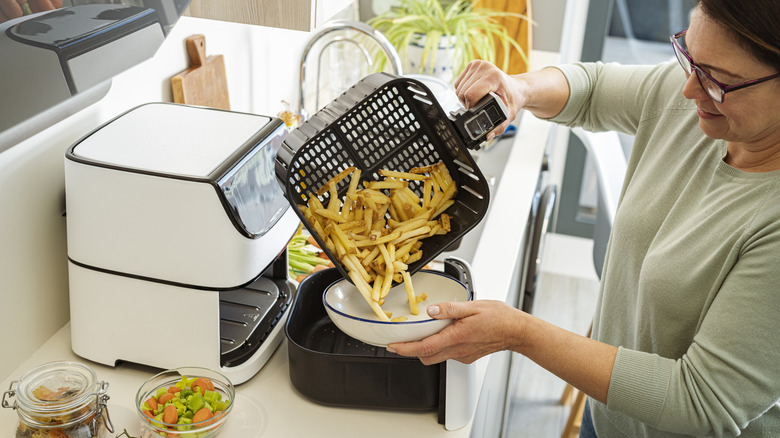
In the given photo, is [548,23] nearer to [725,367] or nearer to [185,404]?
[725,367]

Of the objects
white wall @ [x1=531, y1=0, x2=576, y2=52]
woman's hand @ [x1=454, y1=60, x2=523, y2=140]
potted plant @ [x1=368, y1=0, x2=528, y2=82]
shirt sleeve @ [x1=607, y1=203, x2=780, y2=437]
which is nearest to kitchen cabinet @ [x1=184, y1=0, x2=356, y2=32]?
woman's hand @ [x1=454, y1=60, x2=523, y2=140]

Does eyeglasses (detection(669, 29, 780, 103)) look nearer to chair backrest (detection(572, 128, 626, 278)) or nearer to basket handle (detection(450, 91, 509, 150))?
basket handle (detection(450, 91, 509, 150))

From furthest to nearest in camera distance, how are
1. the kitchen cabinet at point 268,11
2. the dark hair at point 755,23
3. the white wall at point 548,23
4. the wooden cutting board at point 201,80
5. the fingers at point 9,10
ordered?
the white wall at point 548,23 → the wooden cutting board at point 201,80 → the kitchen cabinet at point 268,11 → the dark hair at point 755,23 → the fingers at point 9,10

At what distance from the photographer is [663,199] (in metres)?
1.14

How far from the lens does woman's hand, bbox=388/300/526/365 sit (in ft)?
3.21

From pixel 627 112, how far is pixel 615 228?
0.86 ft

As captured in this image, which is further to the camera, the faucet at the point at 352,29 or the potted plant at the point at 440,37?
the potted plant at the point at 440,37

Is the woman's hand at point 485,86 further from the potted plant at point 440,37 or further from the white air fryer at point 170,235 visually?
the potted plant at point 440,37

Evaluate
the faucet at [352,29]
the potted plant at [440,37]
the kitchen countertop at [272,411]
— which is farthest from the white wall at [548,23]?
the kitchen countertop at [272,411]

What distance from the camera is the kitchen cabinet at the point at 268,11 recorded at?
1.20 metres

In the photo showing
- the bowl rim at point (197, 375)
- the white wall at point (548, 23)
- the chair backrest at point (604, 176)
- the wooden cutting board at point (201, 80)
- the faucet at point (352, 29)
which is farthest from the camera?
the white wall at point (548, 23)

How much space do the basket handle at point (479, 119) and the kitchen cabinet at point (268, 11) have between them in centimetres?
35

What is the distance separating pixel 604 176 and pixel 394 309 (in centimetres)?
114

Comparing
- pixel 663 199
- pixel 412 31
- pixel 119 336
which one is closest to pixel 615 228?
pixel 663 199
